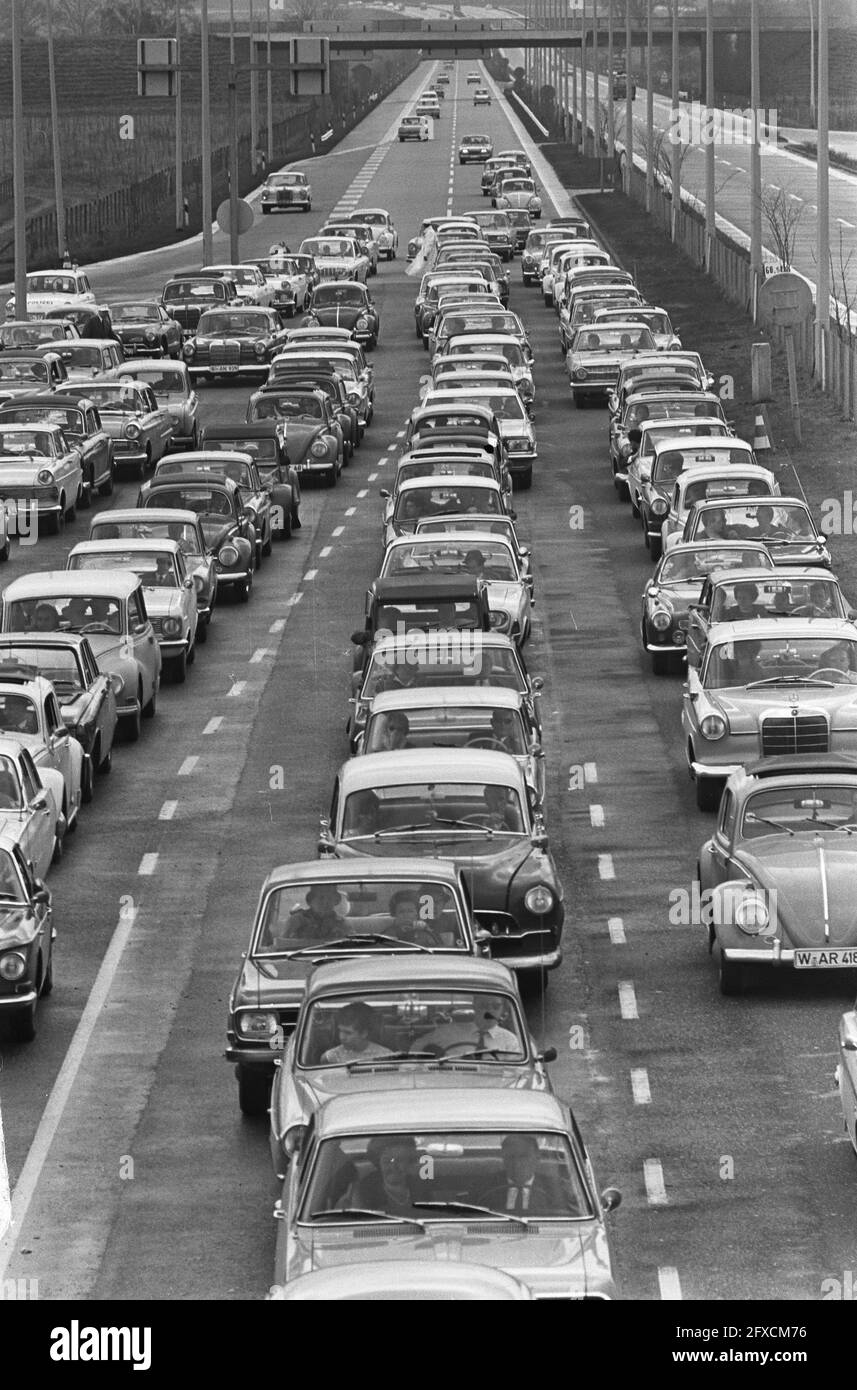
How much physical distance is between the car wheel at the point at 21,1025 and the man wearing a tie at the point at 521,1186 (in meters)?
6.37

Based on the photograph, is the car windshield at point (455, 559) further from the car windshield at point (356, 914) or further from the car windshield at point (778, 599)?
the car windshield at point (356, 914)

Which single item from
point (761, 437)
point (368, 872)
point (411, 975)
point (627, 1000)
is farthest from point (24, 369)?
point (411, 975)

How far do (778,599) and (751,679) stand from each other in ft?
8.15

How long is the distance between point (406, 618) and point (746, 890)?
8478 mm

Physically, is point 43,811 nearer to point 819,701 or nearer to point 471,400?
point 819,701

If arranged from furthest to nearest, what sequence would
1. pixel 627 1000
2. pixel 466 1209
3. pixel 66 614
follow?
pixel 66 614 < pixel 627 1000 < pixel 466 1209

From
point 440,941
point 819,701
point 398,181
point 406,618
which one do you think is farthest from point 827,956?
point 398,181

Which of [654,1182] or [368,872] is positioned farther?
[368,872]

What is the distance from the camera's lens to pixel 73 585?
27781 millimetres

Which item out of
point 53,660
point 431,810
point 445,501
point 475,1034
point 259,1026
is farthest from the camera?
point 445,501

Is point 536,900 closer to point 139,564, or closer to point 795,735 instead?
point 795,735

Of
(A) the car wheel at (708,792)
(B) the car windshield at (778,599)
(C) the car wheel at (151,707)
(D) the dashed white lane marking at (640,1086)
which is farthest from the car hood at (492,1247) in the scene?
(C) the car wheel at (151,707)

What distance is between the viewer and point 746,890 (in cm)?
1852

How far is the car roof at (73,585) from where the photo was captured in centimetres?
2752
